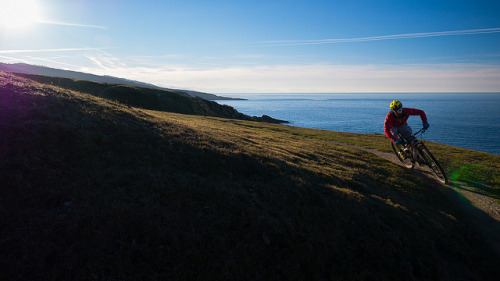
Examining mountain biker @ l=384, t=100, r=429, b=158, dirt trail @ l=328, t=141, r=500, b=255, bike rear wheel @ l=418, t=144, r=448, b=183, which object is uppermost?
mountain biker @ l=384, t=100, r=429, b=158

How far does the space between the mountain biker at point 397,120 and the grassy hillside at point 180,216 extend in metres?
4.48

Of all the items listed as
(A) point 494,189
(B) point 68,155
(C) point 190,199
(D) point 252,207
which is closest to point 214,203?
(C) point 190,199

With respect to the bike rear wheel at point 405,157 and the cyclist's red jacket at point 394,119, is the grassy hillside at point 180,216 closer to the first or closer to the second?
the cyclist's red jacket at point 394,119

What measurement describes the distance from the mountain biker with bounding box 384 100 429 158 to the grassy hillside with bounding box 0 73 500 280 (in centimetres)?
448

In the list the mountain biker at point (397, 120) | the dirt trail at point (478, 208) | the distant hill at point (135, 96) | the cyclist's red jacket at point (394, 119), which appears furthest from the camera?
the distant hill at point (135, 96)

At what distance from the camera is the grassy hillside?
4391 millimetres

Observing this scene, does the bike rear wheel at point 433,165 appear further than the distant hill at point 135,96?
No

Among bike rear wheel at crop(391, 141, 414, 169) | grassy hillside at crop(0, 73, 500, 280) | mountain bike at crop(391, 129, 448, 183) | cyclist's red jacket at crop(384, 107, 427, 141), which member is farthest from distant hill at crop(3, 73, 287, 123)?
mountain bike at crop(391, 129, 448, 183)

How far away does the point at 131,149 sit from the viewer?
8.00m

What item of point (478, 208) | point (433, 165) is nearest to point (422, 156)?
point (433, 165)

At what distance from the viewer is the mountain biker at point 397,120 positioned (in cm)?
1250

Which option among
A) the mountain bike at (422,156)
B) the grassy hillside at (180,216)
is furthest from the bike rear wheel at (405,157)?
the grassy hillside at (180,216)

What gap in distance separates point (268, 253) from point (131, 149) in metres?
5.92

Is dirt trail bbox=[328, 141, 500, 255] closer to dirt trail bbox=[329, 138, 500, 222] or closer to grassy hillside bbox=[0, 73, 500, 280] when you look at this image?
dirt trail bbox=[329, 138, 500, 222]
